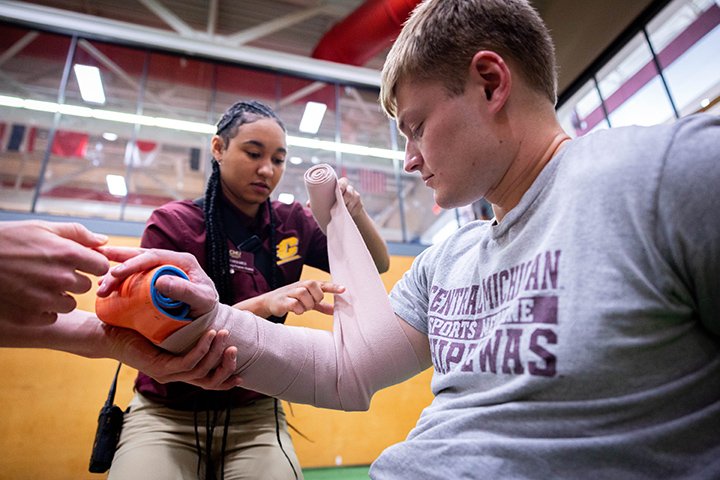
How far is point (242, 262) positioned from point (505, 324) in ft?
3.36

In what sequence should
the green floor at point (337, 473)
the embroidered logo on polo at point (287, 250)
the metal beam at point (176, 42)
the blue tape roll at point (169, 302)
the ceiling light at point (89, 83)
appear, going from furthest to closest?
the ceiling light at point (89, 83)
the metal beam at point (176, 42)
the green floor at point (337, 473)
the embroidered logo on polo at point (287, 250)
the blue tape roll at point (169, 302)

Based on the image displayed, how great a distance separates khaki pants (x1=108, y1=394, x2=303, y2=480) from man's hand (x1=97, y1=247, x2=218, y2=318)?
0.60 meters

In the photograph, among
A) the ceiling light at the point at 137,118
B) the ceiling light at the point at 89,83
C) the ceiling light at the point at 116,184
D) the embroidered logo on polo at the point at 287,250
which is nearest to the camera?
the embroidered logo on polo at the point at 287,250

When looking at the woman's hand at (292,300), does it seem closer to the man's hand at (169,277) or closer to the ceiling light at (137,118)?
the man's hand at (169,277)

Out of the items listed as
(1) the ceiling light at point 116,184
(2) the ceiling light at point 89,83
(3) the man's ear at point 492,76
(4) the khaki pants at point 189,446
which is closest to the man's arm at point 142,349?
(4) the khaki pants at point 189,446

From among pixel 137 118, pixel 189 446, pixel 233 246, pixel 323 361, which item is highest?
pixel 137 118

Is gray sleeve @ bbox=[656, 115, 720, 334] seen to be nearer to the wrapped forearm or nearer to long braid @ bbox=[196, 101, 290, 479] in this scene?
the wrapped forearm

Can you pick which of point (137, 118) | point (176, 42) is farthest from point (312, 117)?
point (137, 118)

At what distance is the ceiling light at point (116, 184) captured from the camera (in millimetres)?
7008

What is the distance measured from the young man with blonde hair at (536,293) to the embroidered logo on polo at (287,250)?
2.05ft

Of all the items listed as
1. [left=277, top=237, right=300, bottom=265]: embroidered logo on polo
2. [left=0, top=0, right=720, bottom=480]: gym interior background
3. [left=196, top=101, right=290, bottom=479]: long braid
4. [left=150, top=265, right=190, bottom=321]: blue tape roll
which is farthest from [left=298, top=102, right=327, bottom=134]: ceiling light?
[left=150, top=265, right=190, bottom=321]: blue tape roll

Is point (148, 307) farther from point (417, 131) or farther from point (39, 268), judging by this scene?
point (417, 131)

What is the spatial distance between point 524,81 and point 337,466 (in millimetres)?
2472

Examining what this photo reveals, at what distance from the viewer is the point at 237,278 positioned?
4.56 feet
